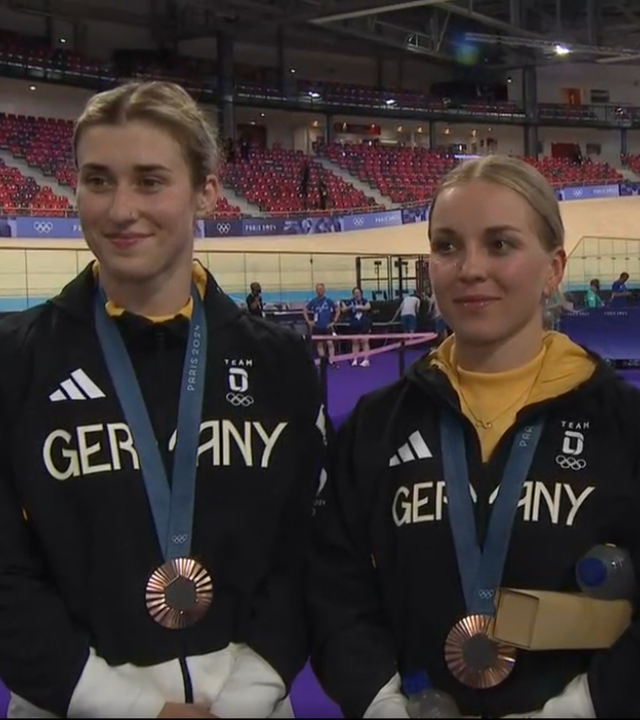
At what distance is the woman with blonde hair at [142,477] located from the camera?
1.79 meters

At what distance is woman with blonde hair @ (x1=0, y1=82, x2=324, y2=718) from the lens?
1.79 m

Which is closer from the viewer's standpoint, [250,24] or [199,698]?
[199,698]

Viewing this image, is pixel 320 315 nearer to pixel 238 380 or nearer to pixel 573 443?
pixel 238 380

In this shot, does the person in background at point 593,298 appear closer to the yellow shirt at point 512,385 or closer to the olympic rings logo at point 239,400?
the yellow shirt at point 512,385

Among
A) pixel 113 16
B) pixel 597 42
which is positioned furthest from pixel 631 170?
pixel 113 16

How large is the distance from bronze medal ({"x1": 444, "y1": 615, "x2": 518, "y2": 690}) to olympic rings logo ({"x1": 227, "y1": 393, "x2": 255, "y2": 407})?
0.58 meters

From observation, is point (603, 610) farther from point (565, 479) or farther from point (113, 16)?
point (113, 16)

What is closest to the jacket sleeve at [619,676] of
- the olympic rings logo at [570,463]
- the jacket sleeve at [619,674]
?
the jacket sleeve at [619,674]

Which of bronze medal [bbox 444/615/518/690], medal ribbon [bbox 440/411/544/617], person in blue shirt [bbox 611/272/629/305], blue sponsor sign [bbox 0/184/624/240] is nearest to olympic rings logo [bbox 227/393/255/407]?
medal ribbon [bbox 440/411/544/617]

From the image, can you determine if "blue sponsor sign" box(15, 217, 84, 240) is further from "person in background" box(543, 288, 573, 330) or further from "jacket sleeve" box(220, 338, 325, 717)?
"jacket sleeve" box(220, 338, 325, 717)

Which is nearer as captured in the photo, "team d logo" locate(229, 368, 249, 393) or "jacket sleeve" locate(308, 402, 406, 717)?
"jacket sleeve" locate(308, 402, 406, 717)

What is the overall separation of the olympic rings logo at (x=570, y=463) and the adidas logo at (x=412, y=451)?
0.25m

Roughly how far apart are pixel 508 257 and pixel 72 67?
2504 cm

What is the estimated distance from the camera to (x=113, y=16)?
26953mm
